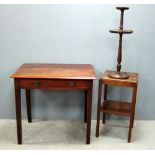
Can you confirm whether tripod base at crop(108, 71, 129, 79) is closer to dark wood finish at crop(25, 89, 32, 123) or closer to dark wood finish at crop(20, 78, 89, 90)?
dark wood finish at crop(20, 78, 89, 90)

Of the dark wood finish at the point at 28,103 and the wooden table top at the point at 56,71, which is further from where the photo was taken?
the dark wood finish at the point at 28,103

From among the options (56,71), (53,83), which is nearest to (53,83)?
(53,83)

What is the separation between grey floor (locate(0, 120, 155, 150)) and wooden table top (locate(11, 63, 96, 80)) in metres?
0.65

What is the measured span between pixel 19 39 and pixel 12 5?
1.09 feet

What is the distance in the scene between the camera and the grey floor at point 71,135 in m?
2.34

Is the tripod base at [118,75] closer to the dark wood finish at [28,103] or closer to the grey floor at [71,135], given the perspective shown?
the grey floor at [71,135]

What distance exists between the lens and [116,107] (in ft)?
8.18

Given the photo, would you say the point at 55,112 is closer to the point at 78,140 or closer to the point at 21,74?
the point at 78,140

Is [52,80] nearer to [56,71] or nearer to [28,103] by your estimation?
[56,71]

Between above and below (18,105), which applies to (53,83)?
above

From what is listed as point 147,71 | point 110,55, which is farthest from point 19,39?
point 147,71

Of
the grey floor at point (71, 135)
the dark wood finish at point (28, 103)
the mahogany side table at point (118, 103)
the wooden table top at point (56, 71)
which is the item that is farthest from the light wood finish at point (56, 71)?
the grey floor at point (71, 135)

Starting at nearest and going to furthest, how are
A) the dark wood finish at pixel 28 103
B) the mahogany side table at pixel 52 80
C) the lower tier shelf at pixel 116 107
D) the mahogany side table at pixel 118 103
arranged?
the mahogany side table at pixel 52 80, the mahogany side table at pixel 118 103, the lower tier shelf at pixel 116 107, the dark wood finish at pixel 28 103

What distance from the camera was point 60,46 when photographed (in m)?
2.61
